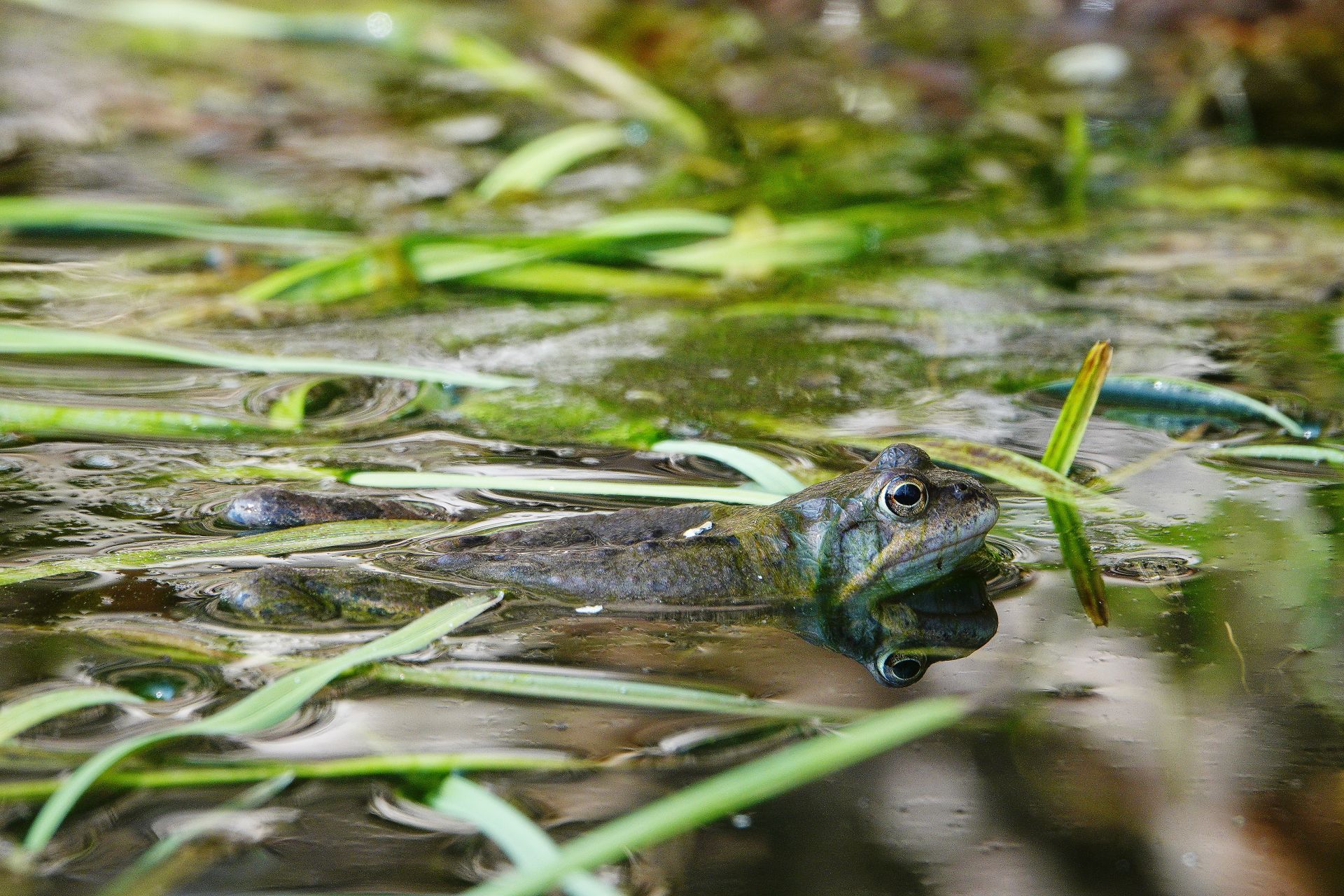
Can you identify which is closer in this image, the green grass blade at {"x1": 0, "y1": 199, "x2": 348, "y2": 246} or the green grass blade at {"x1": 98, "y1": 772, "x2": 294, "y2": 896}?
the green grass blade at {"x1": 98, "y1": 772, "x2": 294, "y2": 896}

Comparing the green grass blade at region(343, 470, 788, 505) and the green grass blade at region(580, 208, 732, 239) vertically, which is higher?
the green grass blade at region(580, 208, 732, 239)

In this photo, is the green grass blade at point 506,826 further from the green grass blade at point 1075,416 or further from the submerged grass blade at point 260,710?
the green grass blade at point 1075,416

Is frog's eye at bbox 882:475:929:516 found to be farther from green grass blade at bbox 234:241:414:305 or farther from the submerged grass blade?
green grass blade at bbox 234:241:414:305

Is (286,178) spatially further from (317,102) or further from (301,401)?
(301,401)

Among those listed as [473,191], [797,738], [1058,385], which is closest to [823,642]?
[797,738]

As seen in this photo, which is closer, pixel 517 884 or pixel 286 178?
pixel 517 884

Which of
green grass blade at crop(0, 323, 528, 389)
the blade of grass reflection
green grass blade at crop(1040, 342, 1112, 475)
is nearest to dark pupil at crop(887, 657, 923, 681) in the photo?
the blade of grass reflection
